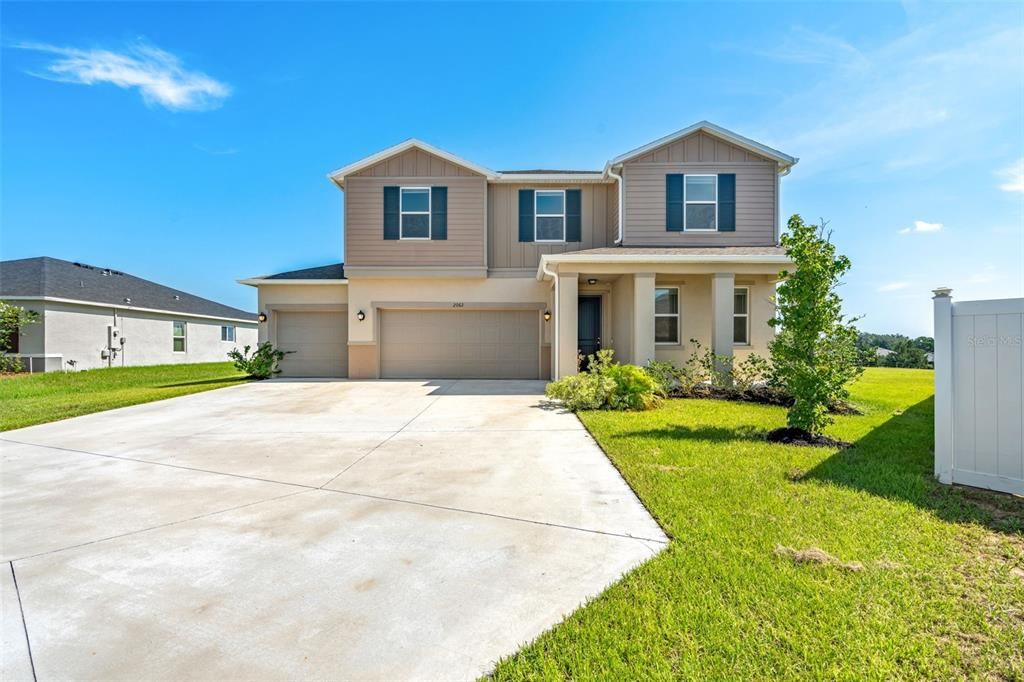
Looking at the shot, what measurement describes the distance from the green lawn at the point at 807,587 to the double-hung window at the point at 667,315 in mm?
6957

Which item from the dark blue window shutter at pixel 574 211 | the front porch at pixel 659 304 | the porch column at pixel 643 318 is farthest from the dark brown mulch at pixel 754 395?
the dark blue window shutter at pixel 574 211

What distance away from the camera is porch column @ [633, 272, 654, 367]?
952 centimetres

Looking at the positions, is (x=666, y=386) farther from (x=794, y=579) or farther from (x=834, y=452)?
(x=794, y=579)

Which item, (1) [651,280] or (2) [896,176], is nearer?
(1) [651,280]

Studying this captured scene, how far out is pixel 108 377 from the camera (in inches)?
567

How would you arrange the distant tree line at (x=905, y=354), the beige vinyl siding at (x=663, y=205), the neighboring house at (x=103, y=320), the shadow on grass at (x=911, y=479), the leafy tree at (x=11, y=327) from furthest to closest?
the distant tree line at (x=905, y=354)
the neighboring house at (x=103, y=320)
the leafy tree at (x=11, y=327)
the beige vinyl siding at (x=663, y=205)
the shadow on grass at (x=911, y=479)

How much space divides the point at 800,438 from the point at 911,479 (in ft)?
4.90

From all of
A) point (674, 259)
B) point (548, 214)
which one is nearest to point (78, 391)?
point (548, 214)

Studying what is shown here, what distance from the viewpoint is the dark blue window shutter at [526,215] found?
12.8m

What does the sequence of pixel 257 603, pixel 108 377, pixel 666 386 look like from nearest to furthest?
pixel 257 603 → pixel 666 386 → pixel 108 377

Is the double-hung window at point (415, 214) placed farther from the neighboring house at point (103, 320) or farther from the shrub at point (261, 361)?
the neighboring house at point (103, 320)

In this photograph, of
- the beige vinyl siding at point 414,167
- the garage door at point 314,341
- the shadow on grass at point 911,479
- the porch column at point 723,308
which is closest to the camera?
the shadow on grass at point 911,479

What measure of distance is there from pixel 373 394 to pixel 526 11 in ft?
33.2

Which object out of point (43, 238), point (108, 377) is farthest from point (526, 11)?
point (43, 238)
